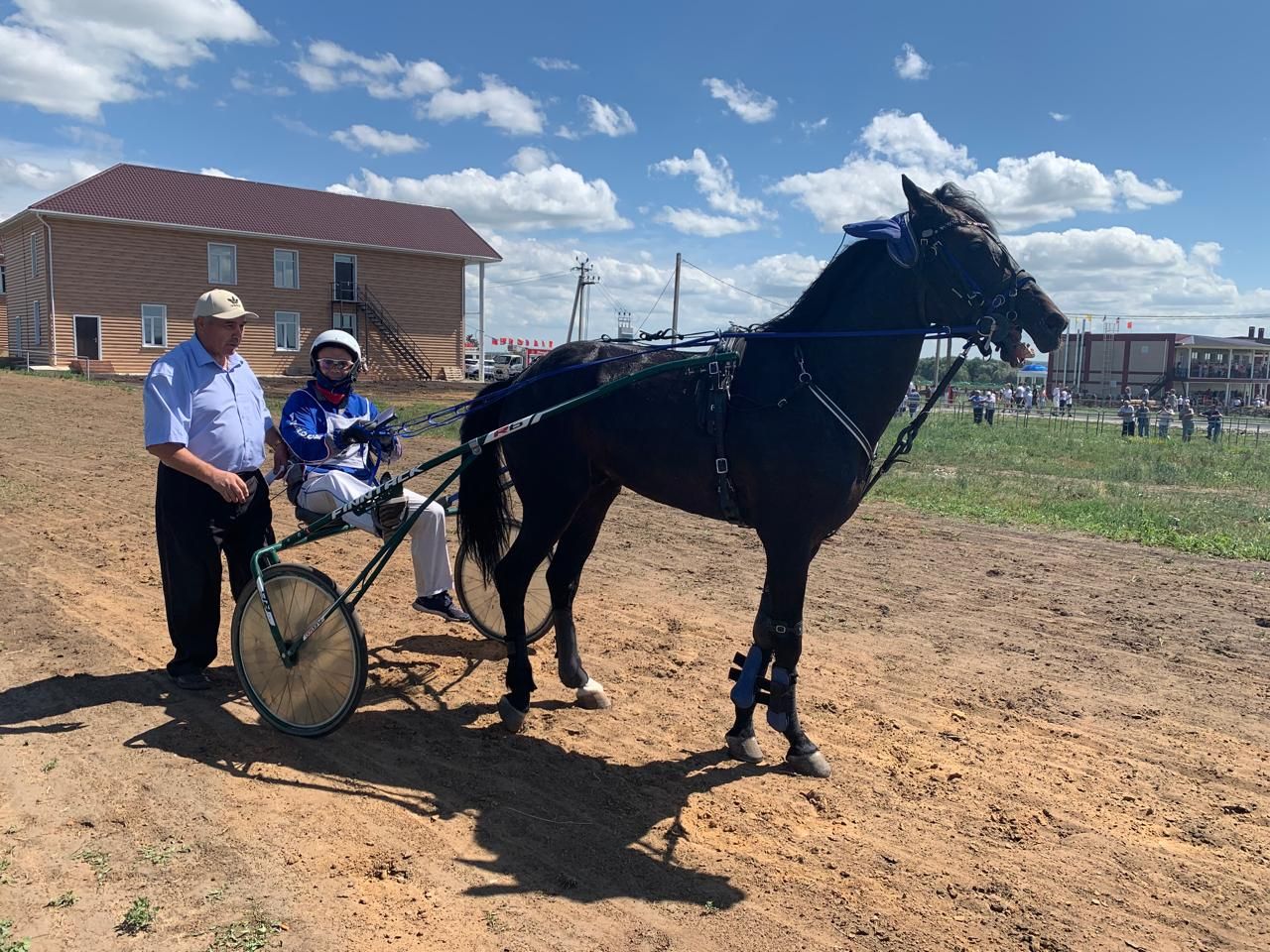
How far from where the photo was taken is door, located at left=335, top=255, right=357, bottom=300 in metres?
37.3

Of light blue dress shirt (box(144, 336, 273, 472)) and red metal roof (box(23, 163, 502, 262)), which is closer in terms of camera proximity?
light blue dress shirt (box(144, 336, 273, 472))

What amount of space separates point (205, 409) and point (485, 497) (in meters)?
1.60

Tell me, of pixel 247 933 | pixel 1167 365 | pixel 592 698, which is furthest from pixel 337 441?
pixel 1167 365

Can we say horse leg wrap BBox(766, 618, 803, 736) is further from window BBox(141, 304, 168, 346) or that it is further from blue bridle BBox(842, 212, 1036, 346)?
window BBox(141, 304, 168, 346)

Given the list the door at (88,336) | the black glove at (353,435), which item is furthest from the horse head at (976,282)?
the door at (88,336)

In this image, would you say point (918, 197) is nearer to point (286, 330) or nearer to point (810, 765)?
point (810, 765)

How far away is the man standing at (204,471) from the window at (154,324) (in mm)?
32948

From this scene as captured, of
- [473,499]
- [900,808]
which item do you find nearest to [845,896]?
[900,808]

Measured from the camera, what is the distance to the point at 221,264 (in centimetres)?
3456

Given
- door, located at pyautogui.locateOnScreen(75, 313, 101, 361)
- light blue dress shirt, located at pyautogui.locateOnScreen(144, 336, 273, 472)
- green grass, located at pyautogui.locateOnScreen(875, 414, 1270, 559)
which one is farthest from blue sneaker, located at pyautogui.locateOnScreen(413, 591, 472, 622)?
door, located at pyautogui.locateOnScreen(75, 313, 101, 361)

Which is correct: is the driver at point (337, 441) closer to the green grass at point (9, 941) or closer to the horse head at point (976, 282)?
the green grass at point (9, 941)

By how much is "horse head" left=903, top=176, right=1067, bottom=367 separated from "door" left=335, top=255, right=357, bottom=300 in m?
36.8

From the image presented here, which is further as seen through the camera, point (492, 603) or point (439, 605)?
point (492, 603)

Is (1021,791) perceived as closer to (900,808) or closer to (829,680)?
(900,808)
